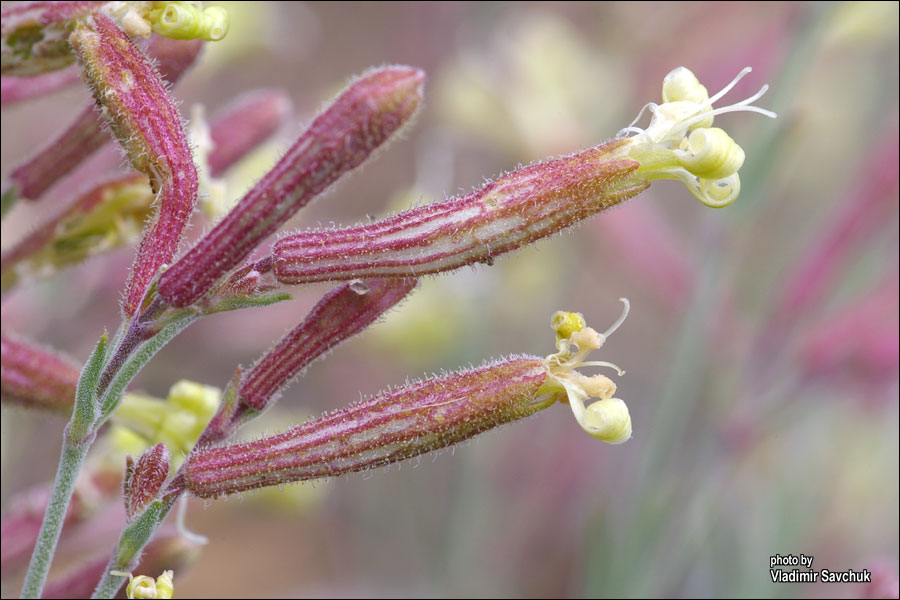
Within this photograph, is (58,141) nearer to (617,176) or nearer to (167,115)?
(167,115)

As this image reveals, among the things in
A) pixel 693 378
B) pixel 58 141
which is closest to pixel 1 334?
pixel 58 141

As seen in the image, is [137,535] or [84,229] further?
[84,229]

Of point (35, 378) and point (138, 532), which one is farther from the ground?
point (35, 378)

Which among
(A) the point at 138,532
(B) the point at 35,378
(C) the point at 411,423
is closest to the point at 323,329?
(C) the point at 411,423

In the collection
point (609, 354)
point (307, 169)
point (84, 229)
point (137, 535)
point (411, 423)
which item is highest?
point (609, 354)

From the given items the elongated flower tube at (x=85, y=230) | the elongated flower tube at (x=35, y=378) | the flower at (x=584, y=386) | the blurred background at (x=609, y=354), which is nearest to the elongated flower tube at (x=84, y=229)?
the elongated flower tube at (x=85, y=230)

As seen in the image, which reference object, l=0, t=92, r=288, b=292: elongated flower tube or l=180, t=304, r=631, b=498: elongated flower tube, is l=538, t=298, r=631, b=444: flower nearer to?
l=180, t=304, r=631, b=498: elongated flower tube

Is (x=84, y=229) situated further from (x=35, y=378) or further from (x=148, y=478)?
(x=148, y=478)
